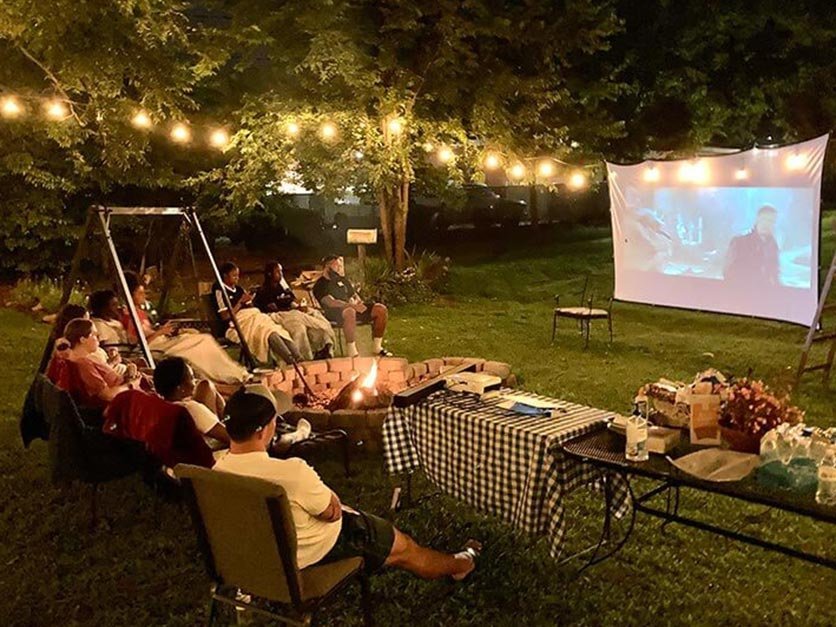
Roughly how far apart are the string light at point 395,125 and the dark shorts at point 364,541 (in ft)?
30.8

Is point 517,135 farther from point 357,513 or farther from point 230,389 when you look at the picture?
point 357,513

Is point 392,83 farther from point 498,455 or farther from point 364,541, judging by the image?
point 364,541

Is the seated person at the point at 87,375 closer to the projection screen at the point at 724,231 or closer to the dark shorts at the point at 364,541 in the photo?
the dark shorts at the point at 364,541

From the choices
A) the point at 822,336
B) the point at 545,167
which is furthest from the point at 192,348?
the point at 545,167

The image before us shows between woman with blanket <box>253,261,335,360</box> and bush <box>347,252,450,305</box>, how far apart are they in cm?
430

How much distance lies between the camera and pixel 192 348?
744 centimetres

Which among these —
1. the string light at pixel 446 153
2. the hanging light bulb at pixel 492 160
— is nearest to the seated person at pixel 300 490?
the string light at pixel 446 153

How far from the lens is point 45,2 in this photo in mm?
9570

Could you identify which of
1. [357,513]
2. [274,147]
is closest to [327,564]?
[357,513]

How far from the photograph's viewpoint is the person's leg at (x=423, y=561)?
3629mm

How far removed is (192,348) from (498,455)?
420cm

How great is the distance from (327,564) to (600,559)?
160 cm

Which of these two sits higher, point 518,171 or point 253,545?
point 518,171

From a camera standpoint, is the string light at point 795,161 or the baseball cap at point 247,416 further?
the string light at point 795,161
